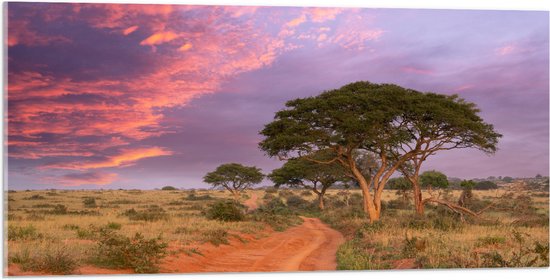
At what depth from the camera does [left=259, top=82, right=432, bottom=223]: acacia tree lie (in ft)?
74.4

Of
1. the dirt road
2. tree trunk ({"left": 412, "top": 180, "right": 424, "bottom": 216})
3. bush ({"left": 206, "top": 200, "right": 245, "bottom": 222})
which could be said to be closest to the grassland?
the dirt road

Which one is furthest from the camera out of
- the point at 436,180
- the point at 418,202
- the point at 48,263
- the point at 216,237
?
the point at 436,180

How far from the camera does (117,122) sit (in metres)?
16.7

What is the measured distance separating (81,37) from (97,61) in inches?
33.7

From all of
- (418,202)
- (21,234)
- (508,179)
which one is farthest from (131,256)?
(418,202)

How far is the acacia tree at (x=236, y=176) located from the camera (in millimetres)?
50719

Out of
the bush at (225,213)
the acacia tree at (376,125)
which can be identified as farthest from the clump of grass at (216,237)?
the bush at (225,213)

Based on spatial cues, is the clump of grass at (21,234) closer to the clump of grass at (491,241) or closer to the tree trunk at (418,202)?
the clump of grass at (491,241)

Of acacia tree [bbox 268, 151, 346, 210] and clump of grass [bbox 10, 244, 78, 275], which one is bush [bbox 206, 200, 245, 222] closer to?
clump of grass [bbox 10, 244, 78, 275]

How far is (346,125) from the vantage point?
22797 millimetres

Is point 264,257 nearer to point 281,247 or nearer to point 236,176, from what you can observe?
point 281,247

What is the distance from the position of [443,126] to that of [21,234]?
17.7 m

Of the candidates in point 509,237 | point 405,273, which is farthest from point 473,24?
point 405,273

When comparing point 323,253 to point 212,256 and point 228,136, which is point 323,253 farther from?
point 228,136
